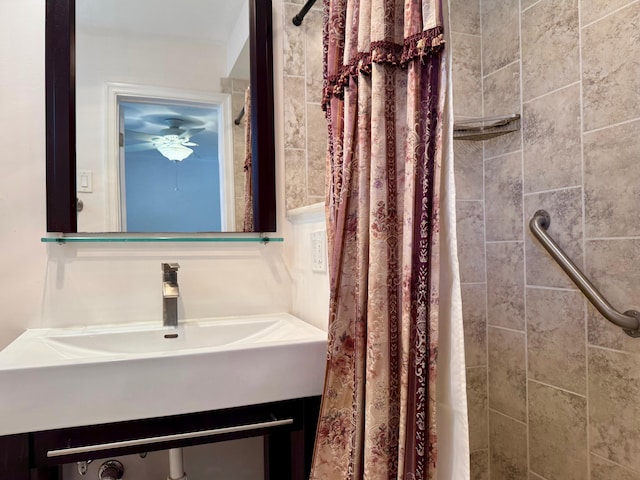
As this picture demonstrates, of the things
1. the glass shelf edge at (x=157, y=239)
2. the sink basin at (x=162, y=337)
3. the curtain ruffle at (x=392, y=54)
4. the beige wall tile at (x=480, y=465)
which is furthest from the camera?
the beige wall tile at (x=480, y=465)

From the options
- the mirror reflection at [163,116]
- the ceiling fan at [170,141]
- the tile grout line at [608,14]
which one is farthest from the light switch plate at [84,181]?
the tile grout line at [608,14]

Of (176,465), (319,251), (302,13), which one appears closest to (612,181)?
(319,251)

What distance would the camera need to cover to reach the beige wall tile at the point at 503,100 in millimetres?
1564

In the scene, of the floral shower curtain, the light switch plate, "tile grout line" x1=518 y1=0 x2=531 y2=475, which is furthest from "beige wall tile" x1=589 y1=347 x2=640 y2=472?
the light switch plate

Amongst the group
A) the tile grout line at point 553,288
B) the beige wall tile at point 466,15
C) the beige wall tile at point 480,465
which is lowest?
the beige wall tile at point 480,465

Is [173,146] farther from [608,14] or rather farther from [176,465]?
[608,14]

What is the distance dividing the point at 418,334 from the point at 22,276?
1114mm

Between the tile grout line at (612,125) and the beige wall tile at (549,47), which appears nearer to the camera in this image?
the tile grout line at (612,125)

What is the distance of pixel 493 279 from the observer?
1659 mm

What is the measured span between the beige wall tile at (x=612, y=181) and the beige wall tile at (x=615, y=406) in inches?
14.2

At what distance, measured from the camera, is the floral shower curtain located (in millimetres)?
820

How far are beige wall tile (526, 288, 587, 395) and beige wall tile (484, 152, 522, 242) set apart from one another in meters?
0.24

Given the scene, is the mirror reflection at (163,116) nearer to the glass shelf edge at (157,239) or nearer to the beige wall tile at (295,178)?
the glass shelf edge at (157,239)

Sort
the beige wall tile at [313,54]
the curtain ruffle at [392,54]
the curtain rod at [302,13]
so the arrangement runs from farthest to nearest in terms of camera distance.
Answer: the beige wall tile at [313,54]
the curtain rod at [302,13]
the curtain ruffle at [392,54]
